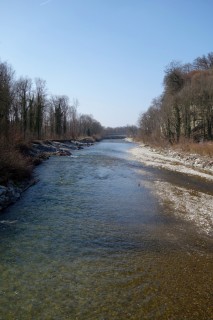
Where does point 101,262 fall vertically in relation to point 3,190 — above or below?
below

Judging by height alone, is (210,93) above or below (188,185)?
above

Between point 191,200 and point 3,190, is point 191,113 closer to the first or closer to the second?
point 191,200

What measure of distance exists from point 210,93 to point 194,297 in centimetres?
4711

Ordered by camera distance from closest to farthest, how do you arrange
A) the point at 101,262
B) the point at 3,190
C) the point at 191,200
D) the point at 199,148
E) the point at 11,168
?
1. the point at 101,262
2. the point at 3,190
3. the point at 191,200
4. the point at 11,168
5. the point at 199,148

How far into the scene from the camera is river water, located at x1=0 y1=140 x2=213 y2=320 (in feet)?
23.7

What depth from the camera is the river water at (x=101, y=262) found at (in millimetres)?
7219

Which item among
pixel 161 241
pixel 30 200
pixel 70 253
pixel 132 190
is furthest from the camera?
pixel 132 190

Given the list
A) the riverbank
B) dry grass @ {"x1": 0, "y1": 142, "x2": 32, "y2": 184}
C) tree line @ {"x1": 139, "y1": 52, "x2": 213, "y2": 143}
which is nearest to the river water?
the riverbank

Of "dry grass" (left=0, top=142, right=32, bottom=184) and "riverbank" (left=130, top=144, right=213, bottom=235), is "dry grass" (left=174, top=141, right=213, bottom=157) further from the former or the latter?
→ "dry grass" (left=0, top=142, right=32, bottom=184)

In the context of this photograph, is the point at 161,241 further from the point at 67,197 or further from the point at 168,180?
the point at 168,180

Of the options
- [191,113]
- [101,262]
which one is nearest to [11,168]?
[101,262]

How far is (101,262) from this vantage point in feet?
31.5

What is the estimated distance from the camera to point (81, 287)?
317 inches

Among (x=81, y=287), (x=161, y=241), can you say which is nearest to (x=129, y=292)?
(x=81, y=287)
